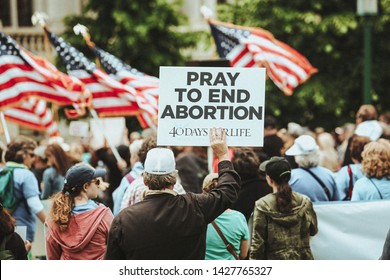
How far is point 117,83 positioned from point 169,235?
8356mm

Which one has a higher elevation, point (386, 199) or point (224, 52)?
point (224, 52)

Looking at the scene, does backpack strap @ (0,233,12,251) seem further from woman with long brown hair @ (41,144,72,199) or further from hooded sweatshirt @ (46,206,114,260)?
woman with long brown hair @ (41,144,72,199)

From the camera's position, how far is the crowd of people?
19.0 ft

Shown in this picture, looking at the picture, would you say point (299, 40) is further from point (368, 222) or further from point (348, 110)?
point (368, 222)

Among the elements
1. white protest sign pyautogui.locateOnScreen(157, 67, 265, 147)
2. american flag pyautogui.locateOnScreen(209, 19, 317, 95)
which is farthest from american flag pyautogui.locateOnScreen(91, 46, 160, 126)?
white protest sign pyautogui.locateOnScreen(157, 67, 265, 147)

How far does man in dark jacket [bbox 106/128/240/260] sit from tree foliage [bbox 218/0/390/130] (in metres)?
19.4

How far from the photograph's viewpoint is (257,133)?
6.68m

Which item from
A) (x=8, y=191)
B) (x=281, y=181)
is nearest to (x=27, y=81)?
(x=8, y=191)

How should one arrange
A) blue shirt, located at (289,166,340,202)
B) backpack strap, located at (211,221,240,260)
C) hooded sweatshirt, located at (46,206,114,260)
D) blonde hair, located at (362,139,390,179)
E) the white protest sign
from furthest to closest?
1. blue shirt, located at (289,166,340,202)
2. blonde hair, located at (362,139,390,179)
3. backpack strap, located at (211,221,240,260)
4. hooded sweatshirt, located at (46,206,114,260)
5. the white protest sign

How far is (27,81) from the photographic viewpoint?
1337cm

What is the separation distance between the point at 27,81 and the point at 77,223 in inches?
274

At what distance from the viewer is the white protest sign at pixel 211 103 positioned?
6594 mm

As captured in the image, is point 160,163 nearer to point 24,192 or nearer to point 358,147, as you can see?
point 24,192

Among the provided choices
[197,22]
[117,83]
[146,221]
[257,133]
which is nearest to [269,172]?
[257,133]
